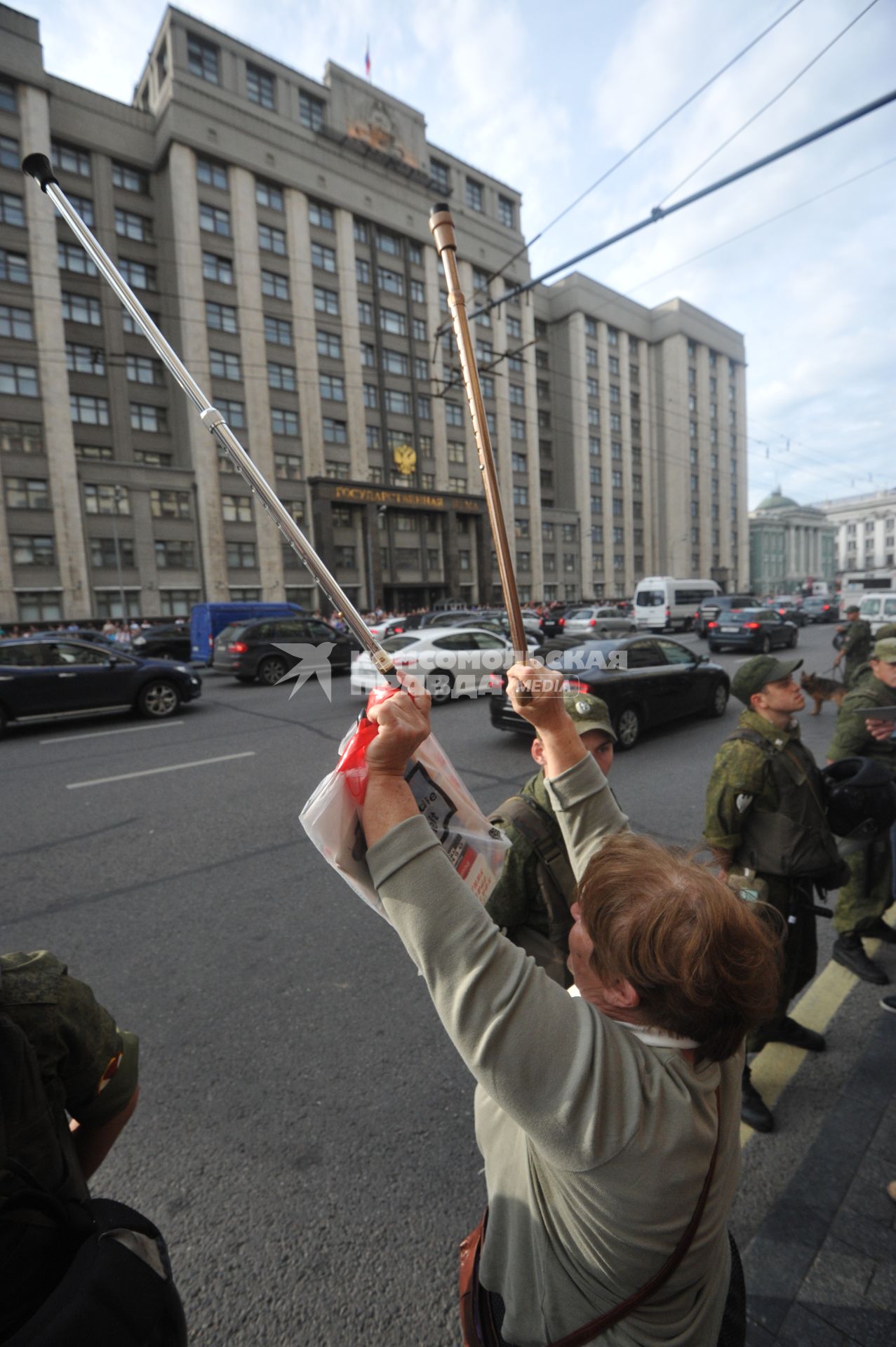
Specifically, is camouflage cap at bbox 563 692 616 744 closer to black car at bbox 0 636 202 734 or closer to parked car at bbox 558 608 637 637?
black car at bbox 0 636 202 734

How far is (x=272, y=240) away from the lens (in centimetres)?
3894

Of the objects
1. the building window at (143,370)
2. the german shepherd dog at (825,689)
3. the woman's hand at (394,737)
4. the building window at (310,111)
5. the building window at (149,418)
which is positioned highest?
the building window at (310,111)

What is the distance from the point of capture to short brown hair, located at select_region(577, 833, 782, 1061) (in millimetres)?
997

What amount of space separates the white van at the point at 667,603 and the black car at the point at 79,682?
79.9ft

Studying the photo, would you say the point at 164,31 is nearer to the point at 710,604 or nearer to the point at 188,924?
the point at 710,604

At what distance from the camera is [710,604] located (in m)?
30.9

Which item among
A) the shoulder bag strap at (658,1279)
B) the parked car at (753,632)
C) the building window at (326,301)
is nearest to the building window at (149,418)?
the building window at (326,301)

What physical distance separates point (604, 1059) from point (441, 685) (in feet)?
37.4

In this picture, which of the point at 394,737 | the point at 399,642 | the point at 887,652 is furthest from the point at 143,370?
the point at 394,737

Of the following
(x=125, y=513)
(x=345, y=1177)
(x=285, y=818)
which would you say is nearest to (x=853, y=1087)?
(x=345, y=1177)

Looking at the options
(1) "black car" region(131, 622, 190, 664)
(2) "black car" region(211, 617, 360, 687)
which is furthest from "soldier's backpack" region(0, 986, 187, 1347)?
(1) "black car" region(131, 622, 190, 664)

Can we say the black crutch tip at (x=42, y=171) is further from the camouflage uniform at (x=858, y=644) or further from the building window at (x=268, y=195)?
the building window at (x=268, y=195)

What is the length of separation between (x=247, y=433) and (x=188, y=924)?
3769cm

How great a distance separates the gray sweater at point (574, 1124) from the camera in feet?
3.01
